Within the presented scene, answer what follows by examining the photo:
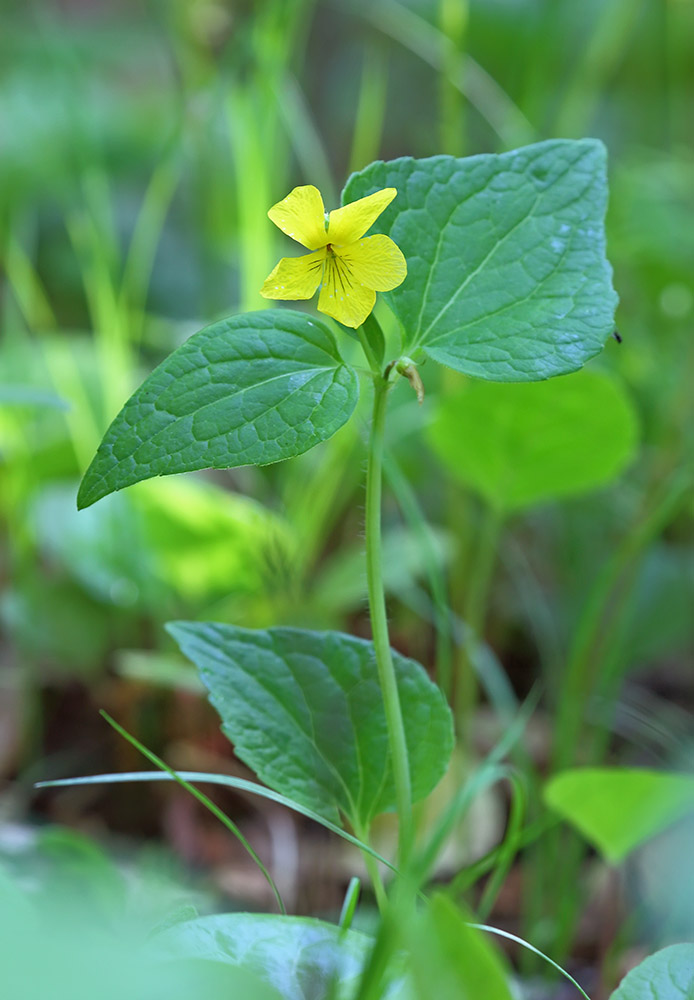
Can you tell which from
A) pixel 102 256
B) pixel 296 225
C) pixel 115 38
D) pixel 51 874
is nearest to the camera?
pixel 296 225

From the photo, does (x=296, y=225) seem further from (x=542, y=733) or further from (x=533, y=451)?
(x=542, y=733)

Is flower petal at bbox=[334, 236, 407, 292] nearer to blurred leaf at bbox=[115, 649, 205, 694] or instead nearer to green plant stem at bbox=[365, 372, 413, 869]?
green plant stem at bbox=[365, 372, 413, 869]

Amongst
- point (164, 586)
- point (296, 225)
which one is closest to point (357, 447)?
point (164, 586)

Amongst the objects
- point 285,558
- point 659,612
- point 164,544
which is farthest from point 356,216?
point 659,612

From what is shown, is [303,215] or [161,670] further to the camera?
[161,670]

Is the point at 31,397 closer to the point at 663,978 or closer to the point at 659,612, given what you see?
the point at 663,978

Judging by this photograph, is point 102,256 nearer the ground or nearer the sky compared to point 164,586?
nearer the sky

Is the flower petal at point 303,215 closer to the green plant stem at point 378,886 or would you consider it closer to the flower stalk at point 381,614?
the flower stalk at point 381,614
